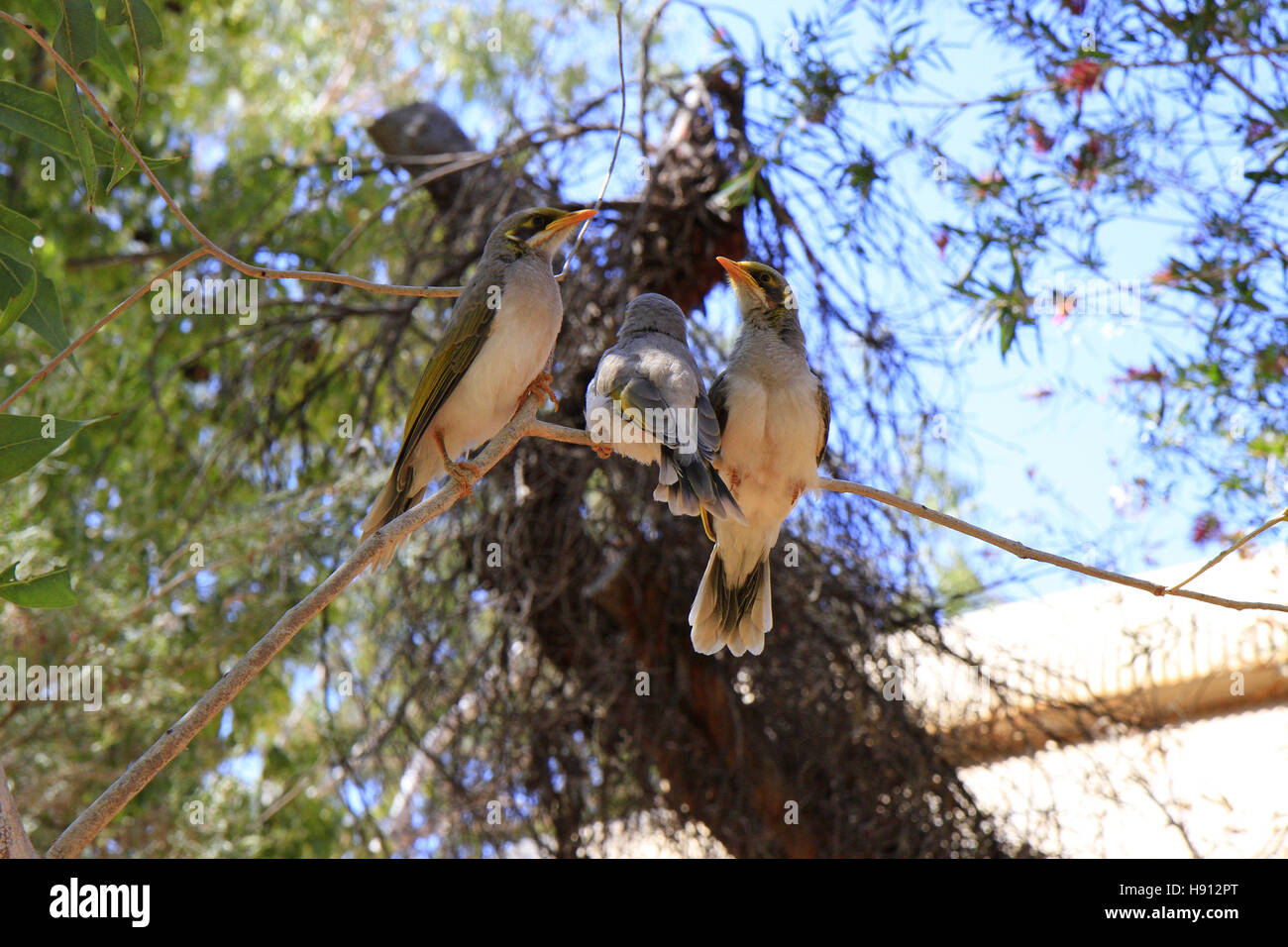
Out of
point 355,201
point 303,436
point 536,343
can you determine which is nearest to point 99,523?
point 303,436

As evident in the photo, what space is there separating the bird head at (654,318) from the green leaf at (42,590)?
5.18 ft

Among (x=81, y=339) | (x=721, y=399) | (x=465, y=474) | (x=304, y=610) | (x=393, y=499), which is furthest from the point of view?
(x=393, y=499)

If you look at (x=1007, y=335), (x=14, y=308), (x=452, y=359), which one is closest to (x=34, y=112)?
(x=14, y=308)

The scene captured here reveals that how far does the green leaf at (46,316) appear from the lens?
92.9 inches

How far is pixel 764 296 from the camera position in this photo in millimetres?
2939

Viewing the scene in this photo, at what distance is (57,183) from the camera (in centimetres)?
650

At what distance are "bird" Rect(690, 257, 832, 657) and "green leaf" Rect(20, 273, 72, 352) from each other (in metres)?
1.46

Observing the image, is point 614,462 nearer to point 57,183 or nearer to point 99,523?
point 99,523

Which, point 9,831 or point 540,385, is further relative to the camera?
point 540,385

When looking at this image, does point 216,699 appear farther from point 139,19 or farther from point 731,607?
point 731,607

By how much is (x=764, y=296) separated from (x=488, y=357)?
74cm

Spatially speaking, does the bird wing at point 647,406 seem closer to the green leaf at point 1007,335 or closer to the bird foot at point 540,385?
the bird foot at point 540,385
